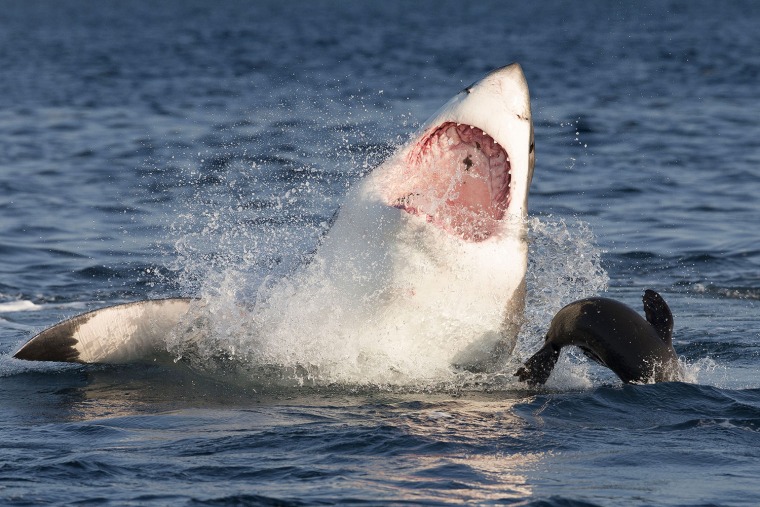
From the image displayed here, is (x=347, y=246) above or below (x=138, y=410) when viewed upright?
above

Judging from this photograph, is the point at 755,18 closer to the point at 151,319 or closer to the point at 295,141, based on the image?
the point at 295,141

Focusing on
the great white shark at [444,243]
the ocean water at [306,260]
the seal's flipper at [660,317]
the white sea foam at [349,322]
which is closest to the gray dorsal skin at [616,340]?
the seal's flipper at [660,317]

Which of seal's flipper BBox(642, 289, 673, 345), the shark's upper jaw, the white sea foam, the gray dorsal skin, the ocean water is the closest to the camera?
the ocean water

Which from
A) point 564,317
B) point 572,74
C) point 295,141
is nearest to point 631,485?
point 564,317

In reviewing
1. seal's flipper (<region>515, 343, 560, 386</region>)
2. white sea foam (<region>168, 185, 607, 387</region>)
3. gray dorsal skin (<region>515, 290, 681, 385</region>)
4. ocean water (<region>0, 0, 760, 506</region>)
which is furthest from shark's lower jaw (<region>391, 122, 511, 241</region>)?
seal's flipper (<region>515, 343, 560, 386</region>)

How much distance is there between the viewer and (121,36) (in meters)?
65.9

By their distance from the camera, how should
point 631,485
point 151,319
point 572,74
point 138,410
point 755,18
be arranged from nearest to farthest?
point 631,485
point 138,410
point 151,319
point 572,74
point 755,18

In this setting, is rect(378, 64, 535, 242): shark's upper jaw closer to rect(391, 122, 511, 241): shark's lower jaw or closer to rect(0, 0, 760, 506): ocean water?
rect(391, 122, 511, 241): shark's lower jaw

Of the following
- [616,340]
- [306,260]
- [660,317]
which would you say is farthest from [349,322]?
[660,317]

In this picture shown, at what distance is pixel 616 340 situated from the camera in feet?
23.9

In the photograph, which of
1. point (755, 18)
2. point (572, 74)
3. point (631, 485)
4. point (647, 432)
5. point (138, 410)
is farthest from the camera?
point (755, 18)

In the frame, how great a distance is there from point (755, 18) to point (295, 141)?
6503 cm

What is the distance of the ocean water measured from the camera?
229 inches

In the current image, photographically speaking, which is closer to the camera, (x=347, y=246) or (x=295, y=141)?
(x=347, y=246)
